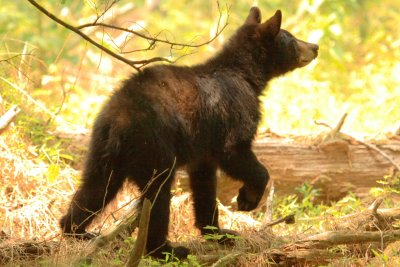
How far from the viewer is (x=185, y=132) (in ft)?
17.5

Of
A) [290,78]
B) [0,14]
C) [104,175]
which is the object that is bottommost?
[104,175]

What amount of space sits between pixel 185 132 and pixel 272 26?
1.61 metres

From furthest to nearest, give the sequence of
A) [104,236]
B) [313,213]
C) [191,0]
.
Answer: [191,0]
[313,213]
[104,236]

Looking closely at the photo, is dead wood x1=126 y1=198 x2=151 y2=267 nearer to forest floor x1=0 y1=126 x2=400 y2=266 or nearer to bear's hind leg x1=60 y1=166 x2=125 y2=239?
forest floor x1=0 y1=126 x2=400 y2=266

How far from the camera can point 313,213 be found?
6.96 m

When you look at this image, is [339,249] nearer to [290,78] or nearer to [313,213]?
[313,213]

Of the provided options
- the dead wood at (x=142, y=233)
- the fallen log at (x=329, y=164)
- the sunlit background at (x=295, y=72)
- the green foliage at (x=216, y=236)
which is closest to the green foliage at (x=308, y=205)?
the fallen log at (x=329, y=164)

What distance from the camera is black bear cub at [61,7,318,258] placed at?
16.5 ft

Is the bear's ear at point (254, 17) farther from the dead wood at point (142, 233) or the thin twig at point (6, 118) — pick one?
the dead wood at point (142, 233)

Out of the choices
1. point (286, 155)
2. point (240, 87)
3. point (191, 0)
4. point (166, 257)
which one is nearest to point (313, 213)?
point (286, 155)

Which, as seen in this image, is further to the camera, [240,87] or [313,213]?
[313,213]

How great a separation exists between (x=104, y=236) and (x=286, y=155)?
335 cm

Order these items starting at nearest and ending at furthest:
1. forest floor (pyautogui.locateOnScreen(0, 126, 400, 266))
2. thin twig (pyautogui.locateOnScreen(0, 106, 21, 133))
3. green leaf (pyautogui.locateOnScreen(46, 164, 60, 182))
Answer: forest floor (pyautogui.locateOnScreen(0, 126, 400, 266)) → thin twig (pyautogui.locateOnScreen(0, 106, 21, 133)) → green leaf (pyautogui.locateOnScreen(46, 164, 60, 182))

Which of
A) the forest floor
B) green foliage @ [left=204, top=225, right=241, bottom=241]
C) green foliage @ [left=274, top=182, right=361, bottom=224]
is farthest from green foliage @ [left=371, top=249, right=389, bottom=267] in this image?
green foliage @ [left=274, top=182, right=361, bottom=224]
